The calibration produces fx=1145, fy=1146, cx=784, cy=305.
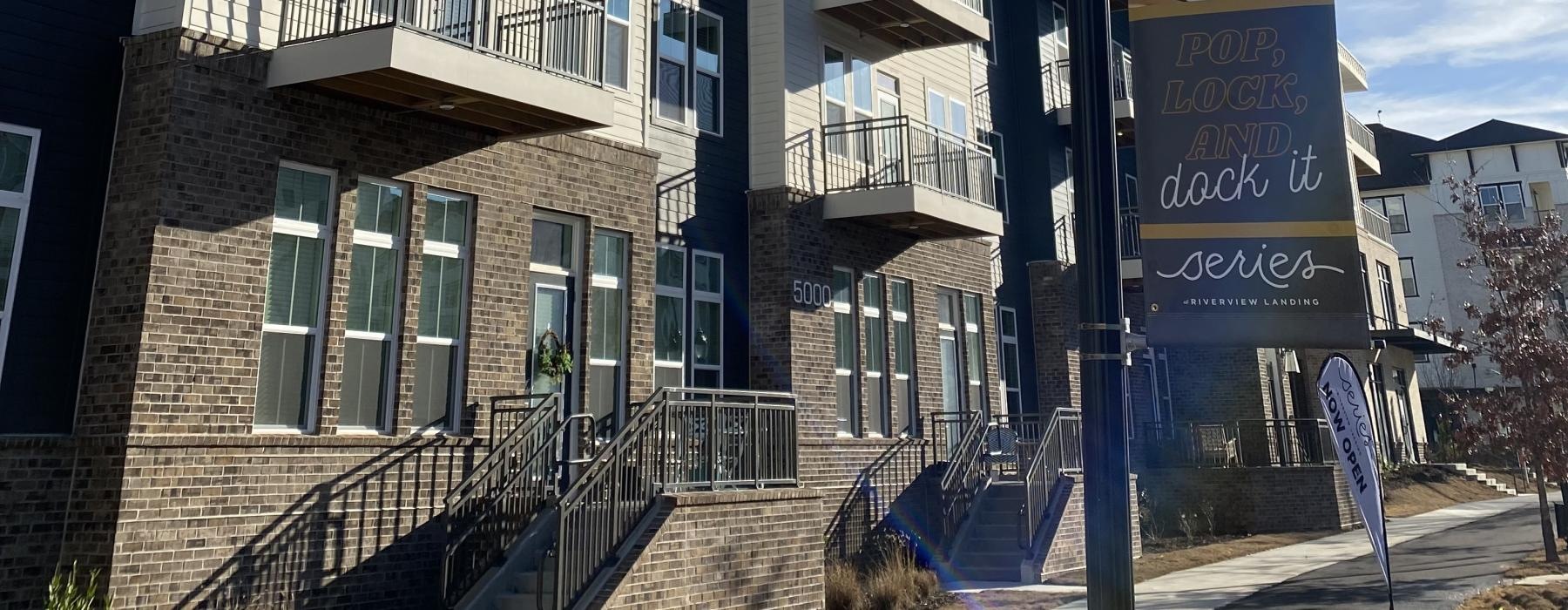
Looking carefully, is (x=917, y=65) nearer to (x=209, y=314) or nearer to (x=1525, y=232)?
(x=1525, y=232)

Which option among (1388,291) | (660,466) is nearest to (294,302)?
(660,466)

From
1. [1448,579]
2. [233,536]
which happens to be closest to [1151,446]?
[1448,579]

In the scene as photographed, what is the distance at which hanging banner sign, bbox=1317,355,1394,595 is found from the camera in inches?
320

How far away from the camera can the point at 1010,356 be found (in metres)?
22.5

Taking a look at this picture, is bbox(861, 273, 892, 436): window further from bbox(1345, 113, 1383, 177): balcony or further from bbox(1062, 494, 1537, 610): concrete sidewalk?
bbox(1345, 113, 1383, 177): balcony

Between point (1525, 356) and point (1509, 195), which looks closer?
point (1525, 356)

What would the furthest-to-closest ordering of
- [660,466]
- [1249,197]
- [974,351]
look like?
[974,351]
[660,466]
[1249,197]

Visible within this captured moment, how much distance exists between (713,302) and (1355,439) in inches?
355

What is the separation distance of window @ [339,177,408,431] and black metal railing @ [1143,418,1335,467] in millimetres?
18328

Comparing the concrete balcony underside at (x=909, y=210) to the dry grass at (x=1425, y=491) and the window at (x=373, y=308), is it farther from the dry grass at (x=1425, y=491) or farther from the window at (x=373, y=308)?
the dry grass at (x=1425, y=491)

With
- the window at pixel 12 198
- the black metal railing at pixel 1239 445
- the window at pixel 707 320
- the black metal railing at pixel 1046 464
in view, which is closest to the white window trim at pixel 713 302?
the window at pixel 707 320

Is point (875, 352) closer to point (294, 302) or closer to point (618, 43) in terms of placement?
point (618, 43)

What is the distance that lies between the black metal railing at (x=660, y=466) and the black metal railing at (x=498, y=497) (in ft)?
2.65

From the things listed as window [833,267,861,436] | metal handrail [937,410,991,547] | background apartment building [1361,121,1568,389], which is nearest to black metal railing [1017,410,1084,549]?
metal handrail [937,410,991,547]
